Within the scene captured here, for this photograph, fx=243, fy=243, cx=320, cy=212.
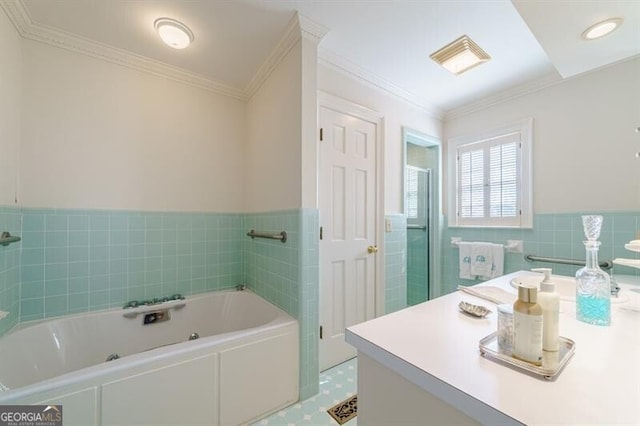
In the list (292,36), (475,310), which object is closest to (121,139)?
(292,36)

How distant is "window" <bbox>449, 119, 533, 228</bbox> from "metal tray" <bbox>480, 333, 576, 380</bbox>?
212 cm

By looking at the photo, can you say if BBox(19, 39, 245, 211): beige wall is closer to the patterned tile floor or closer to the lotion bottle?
the patterned tile floor

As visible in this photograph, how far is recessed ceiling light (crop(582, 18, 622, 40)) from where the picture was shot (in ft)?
3.39

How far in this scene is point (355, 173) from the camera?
6.98 feet

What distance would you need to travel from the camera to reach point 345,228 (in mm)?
2053

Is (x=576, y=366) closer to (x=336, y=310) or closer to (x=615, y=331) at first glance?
(x=615, y=331)

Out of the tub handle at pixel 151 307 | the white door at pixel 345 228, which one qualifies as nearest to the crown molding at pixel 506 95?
the white door at pixel 345 228

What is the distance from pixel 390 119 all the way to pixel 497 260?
173 centimetres

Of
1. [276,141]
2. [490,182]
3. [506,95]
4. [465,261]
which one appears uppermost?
[506,95]

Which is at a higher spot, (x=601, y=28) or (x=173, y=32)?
(x=173, y=32)

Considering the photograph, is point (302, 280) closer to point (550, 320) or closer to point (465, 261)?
point (550, 320)

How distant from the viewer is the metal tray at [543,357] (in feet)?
1.72

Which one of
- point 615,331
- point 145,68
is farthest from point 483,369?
point 145,68

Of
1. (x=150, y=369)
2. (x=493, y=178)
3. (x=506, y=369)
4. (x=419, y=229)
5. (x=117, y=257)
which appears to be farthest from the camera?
(x=419, y=229)
